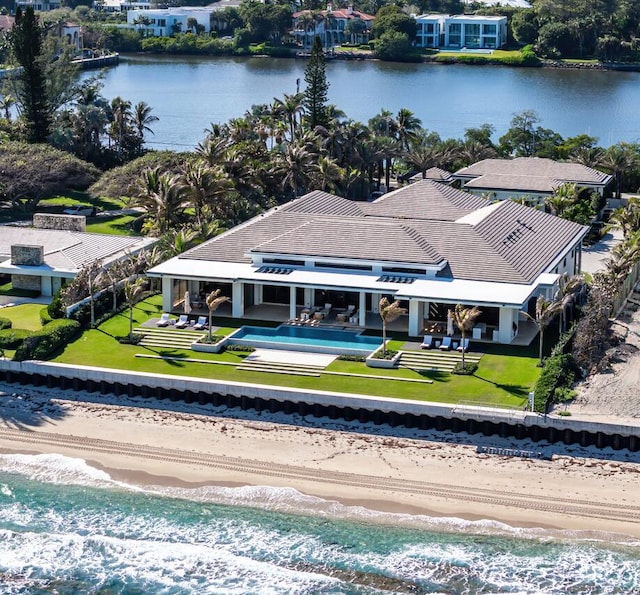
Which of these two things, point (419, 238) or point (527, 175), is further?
point (527, 175)

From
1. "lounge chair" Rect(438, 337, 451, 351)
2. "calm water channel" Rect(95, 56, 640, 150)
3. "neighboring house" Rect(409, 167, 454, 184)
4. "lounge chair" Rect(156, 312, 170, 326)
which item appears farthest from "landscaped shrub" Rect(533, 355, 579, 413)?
"calm water channel" Rect(95, 56, 640, 150)

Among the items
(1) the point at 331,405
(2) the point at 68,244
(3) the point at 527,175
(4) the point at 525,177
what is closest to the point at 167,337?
(1) the point at 331,405

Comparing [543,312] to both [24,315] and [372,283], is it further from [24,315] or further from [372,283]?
[24,315]

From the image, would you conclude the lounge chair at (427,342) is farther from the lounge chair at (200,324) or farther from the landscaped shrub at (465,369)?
the lounge chair at (200,324)

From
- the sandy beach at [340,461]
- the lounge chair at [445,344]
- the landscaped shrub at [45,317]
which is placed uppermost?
the landscaped shrub at [45,317]

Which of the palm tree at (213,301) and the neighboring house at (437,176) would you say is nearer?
the palm tree at (213,301)

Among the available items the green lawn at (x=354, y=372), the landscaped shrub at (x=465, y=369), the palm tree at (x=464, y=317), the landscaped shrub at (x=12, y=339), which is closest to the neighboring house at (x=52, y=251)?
the landscaped shrub at (x=12, y=339)

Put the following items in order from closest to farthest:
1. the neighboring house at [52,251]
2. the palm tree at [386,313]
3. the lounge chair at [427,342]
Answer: the palm tree at [386,313]
the lounge chair at [427,342]
the neighboring house at [52,251]
